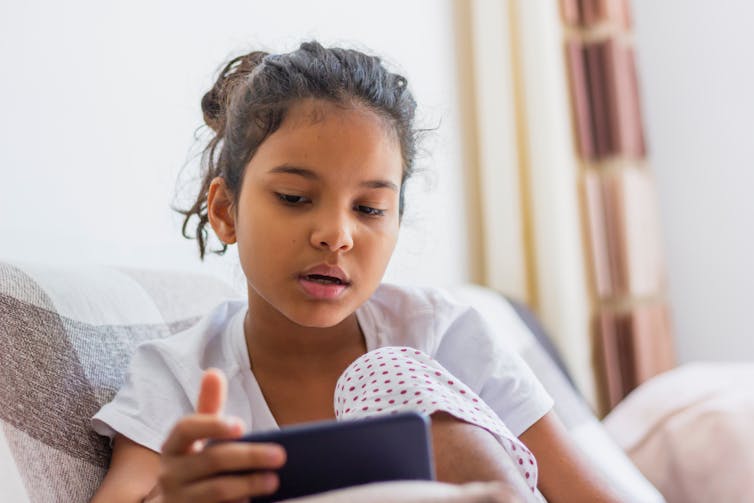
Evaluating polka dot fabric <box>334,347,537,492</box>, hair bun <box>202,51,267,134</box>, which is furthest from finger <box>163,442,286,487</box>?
hair bun <box>202,51,267,134</box>

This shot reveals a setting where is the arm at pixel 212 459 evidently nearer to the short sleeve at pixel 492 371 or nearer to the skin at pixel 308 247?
the skin at pixel 308 247

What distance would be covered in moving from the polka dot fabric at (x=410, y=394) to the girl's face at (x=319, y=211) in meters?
0.15

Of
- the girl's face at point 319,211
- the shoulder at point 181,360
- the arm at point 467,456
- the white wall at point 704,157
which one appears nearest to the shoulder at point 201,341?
the shoulder at point 181,360

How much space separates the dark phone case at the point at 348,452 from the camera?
0.55 m

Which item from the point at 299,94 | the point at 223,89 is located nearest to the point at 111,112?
the point at 223,89

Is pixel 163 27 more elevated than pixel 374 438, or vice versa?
pixel 163 27

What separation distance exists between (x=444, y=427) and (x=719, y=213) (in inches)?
70.3

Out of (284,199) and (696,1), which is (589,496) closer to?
(284,199)

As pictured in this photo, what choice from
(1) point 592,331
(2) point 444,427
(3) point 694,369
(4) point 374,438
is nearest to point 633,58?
(1) point 592,331

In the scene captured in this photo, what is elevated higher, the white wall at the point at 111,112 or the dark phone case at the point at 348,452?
the white wall at the point at 111,112

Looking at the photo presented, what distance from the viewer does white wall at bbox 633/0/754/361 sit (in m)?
2.25

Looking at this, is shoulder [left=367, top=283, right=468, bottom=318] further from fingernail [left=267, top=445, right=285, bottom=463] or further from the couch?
fingernail [left=267, top=445, right=285, bottom=463]

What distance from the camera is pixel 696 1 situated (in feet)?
7.57

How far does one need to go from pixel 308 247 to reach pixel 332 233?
0.12 feet
